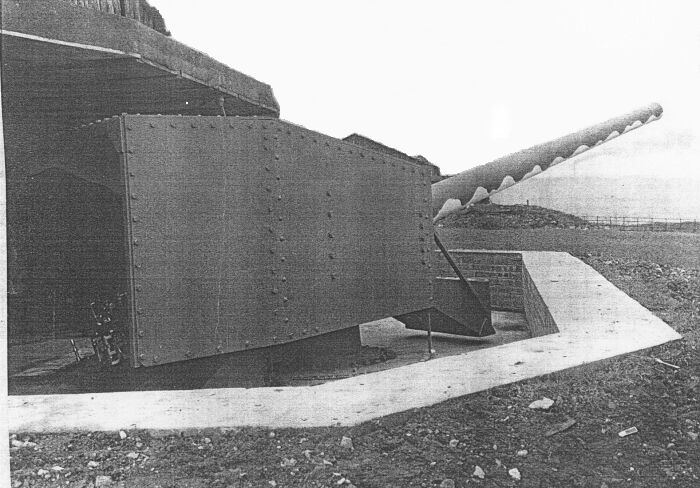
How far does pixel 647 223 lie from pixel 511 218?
6.94 meters

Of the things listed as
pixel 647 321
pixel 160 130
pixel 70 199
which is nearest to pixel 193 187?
pixel 160 130

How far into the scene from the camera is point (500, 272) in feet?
29.7

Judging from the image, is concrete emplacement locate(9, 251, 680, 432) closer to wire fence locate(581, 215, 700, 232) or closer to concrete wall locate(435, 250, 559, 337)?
concrete wall locate(435, 250, 559, 337)

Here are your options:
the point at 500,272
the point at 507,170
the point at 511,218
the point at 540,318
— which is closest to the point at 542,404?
the point at 540,318

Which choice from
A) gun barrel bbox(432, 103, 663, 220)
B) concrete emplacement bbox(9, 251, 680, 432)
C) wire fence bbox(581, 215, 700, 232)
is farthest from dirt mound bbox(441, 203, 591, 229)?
concrete emplacement bbox(9, 251, 680, 432)

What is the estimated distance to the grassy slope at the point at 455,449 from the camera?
7.14 feet

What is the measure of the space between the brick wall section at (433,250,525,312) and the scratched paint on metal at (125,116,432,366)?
4416 millimetres

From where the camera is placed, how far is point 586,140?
7871 mm

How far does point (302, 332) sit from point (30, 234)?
2533 millimetres

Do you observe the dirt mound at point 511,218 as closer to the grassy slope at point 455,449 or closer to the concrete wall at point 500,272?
the concrete wall at point 500,272

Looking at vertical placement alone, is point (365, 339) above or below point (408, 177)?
below

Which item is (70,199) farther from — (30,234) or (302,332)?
(302,332)

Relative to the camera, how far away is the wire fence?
22.6 meters

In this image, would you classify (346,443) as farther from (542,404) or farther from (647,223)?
(647,223)
